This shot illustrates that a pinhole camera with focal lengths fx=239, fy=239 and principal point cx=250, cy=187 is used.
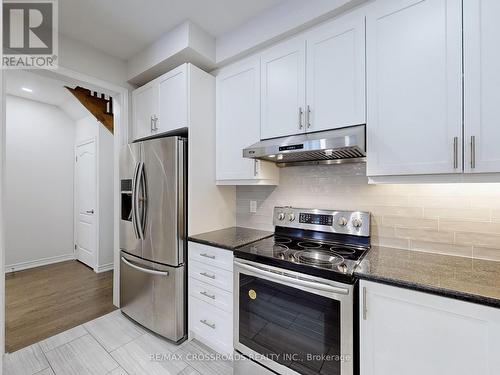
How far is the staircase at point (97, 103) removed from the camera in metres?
2.97

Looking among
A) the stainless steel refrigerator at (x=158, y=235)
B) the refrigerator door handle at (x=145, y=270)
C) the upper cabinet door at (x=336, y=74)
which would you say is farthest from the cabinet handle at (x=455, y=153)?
the refrigerator door handle at (x=145, y=270)

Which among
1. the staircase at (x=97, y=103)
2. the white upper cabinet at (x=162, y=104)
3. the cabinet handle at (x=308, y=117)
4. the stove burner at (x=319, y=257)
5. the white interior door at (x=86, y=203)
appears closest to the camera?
the stove burner at (x=319, y=257)

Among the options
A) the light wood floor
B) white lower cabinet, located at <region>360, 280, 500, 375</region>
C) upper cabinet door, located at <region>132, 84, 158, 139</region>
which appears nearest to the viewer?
white lower cabinet, located at <region>360, 280, 500, 375</region>

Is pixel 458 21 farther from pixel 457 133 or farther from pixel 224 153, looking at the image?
pixel 224 153

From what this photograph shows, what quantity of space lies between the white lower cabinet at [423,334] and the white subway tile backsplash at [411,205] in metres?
0.64

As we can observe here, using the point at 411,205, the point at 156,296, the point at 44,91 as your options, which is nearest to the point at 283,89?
the point at 411,205

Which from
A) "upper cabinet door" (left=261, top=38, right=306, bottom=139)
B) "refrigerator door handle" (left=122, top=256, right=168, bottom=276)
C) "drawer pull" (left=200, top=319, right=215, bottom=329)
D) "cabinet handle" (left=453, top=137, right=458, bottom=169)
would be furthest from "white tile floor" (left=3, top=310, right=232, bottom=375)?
"cabinet handle" (left=453, top=137, right=458, bottom=169)

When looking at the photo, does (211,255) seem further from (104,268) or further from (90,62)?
(104,268)

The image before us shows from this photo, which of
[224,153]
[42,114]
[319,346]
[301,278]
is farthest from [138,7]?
[42,114]

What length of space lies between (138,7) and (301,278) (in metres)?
2.28

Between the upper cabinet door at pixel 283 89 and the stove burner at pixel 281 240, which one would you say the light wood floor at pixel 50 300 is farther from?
the upper cabinet door at pixel 283 89

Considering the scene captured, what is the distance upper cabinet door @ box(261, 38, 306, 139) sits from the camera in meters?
1.77

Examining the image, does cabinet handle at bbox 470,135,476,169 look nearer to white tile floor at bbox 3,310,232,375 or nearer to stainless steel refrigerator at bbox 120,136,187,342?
stainless steel refrigerator at bbox 120,136,187,342

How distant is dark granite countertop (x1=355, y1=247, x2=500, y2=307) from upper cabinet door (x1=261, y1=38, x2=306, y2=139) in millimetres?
1020
